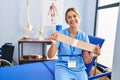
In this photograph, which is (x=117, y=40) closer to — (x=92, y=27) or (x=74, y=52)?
(x=74, y=52)

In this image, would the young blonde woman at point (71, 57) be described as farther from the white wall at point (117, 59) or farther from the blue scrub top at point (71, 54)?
the white wall at point (117, 59)

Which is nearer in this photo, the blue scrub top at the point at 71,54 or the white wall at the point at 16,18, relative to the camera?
the blue scrub top at the point at 71,54

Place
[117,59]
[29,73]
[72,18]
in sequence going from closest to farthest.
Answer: [117,59] → [72,18] → [29,73]

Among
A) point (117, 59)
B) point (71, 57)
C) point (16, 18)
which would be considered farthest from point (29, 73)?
point (16, 18)

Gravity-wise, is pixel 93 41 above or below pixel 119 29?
below

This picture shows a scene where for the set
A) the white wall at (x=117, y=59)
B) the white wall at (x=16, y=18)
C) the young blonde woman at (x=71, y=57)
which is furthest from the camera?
the white wall at (x=16, y=18)

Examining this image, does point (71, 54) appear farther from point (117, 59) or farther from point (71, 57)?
point (117, 59)

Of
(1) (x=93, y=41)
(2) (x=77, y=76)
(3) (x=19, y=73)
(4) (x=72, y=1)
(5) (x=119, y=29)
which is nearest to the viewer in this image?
(5) (x=119, y=29)

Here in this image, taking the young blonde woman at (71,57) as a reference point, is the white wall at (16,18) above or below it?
above

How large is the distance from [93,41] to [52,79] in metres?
0.73

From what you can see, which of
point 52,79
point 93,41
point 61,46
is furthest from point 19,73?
point 93,41

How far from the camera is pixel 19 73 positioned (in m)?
1.71

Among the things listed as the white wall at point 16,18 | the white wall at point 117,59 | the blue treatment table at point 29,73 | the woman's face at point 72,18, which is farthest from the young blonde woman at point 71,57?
the white wall at point 16,18

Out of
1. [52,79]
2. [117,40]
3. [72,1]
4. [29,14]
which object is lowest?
[52,79]
